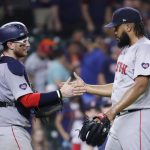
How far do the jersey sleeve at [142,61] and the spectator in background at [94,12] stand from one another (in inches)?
289

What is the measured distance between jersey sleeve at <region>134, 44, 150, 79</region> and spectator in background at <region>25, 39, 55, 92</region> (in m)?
5.44

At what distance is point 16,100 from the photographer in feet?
24.3

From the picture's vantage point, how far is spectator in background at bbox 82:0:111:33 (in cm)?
1481

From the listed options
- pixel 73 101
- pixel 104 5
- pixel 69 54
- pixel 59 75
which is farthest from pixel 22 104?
pixel 104 5

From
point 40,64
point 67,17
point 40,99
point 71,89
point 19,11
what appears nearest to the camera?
point 40,99

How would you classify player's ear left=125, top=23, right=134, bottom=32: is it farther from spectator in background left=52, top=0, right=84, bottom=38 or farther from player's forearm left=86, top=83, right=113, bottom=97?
spectator in background left=52, top=0, right=84, bottom=38

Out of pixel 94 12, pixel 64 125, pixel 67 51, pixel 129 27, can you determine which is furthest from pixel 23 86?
pixel 94 12

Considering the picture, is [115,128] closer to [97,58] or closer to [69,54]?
[97,58]

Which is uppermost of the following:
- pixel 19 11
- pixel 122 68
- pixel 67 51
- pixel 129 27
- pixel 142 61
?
pixel 129 27

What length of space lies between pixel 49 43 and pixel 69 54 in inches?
27.2

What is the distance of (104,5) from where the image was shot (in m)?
14.9

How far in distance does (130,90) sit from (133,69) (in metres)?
0.27

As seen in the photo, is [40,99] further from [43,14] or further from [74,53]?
[43,14]

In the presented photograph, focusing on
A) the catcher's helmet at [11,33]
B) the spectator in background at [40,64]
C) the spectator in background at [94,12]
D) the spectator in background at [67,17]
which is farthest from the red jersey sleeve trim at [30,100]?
the spectator in background at [94,12]
